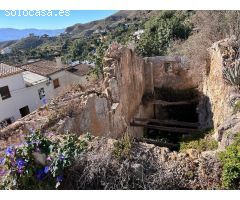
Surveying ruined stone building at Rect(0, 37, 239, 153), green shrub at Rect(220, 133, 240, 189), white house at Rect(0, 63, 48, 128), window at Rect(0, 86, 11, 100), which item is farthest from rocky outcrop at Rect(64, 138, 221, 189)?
window at Rect(0, 86, 11, 100)

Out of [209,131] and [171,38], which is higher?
[171,38]

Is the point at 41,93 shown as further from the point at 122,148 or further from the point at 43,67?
the point at 122,148

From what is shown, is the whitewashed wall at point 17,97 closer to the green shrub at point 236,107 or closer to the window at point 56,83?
the window at point 56,83

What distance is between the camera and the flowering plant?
5.37 meters

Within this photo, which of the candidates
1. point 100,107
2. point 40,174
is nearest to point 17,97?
point 100,107

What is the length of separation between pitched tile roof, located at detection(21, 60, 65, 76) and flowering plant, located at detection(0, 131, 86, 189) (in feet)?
69.9

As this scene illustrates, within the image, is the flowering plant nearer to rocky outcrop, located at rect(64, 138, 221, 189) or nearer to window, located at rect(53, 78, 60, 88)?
rocky outcrop, located at rect(64, 138, 221, 189)

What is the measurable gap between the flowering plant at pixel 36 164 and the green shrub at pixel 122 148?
670 mm

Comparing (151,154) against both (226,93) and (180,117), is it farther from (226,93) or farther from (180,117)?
(180,117)

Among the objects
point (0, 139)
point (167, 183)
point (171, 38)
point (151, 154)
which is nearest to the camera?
point (167, 183)

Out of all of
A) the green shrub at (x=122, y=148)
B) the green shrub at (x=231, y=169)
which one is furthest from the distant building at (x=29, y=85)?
the green shrub at (x=231, y=169)

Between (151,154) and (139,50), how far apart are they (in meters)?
22.7

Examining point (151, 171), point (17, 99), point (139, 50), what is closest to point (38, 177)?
point (151, 171)
